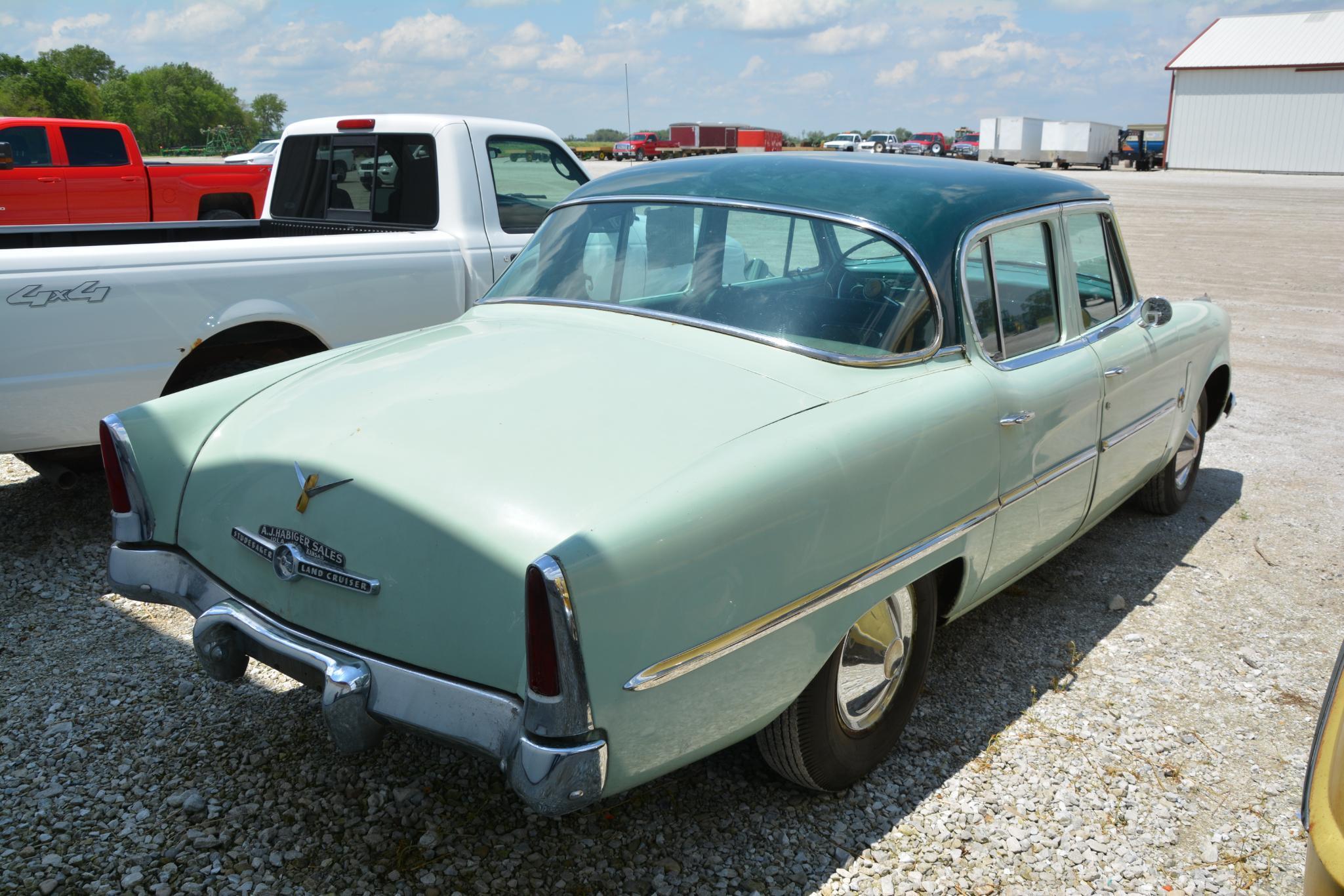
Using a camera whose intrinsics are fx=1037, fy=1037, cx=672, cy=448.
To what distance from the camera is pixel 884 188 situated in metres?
3.42

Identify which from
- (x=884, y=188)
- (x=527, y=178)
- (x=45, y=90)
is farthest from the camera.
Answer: (x=45, y=90)

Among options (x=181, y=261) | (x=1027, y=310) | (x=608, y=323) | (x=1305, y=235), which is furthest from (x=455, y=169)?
(x=1305, y=235)

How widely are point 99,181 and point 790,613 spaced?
13.9 m

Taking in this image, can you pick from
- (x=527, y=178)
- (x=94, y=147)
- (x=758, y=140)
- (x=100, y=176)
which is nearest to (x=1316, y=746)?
(x=527, y=178)

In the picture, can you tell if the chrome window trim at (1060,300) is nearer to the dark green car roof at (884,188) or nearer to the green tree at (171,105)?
the dark green car roof at (884,188)

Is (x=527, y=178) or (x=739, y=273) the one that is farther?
(x=527, y=178)

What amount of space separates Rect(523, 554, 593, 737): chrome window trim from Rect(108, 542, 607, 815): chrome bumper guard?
3 centimetres

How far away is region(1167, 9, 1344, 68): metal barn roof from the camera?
154ft

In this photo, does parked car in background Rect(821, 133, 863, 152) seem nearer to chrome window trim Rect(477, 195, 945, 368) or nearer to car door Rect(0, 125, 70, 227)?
car door Rect(0, 125, 70, 227)

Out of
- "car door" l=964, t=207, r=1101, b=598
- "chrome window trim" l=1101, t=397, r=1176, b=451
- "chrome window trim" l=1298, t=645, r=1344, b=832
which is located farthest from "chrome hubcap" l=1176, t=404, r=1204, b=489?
"chrome window trim" l=1298, t=645, r=1344, b=832

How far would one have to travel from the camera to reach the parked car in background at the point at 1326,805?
65.9 inches

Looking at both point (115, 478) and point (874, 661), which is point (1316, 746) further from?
point (115, 478)

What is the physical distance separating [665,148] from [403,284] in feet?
179

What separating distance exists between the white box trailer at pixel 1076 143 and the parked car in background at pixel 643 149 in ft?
60.8
